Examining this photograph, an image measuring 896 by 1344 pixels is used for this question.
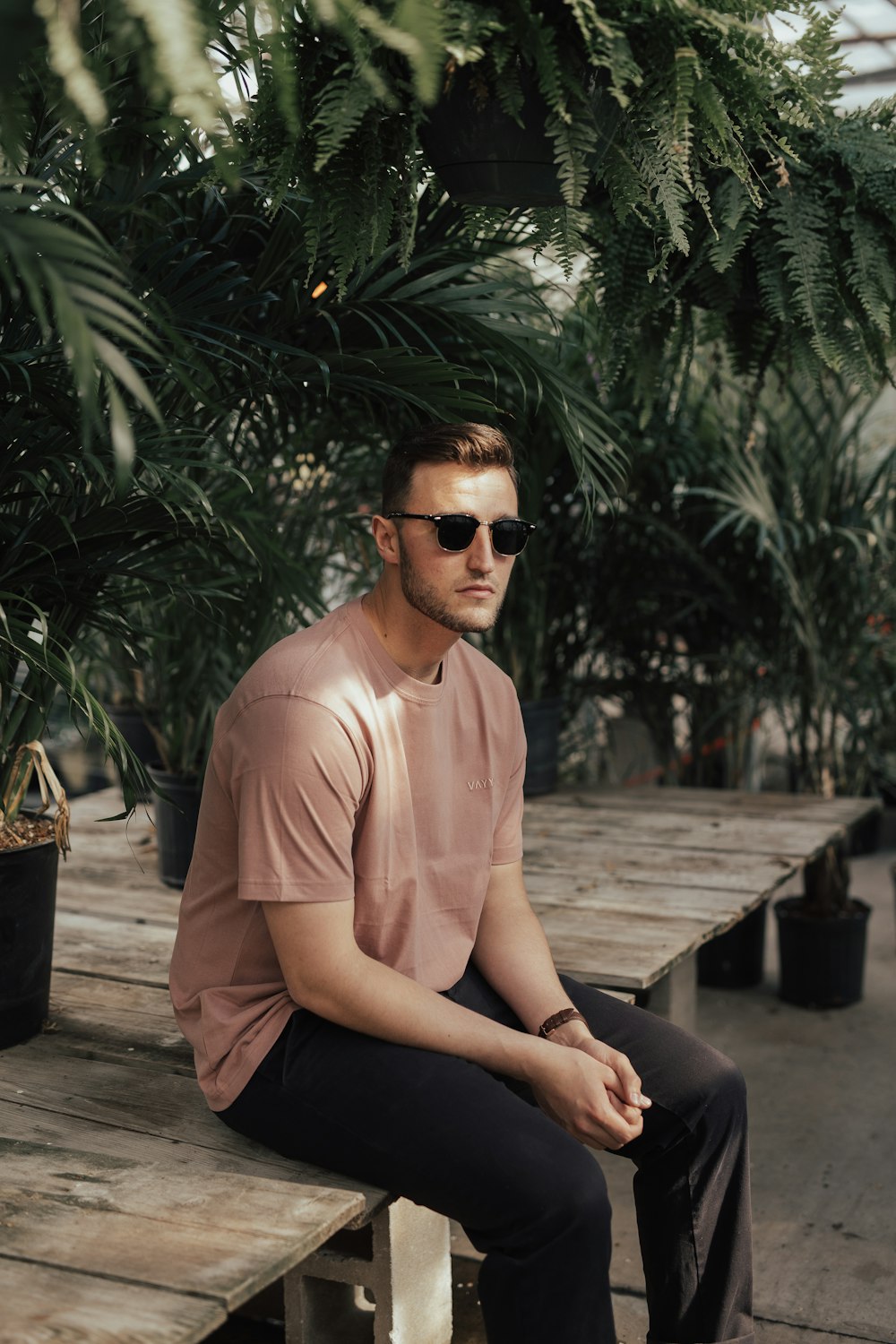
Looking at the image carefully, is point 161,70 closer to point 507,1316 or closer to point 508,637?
point 507,1316

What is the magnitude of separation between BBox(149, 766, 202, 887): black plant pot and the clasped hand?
152 cm

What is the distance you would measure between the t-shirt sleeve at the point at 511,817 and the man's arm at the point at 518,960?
0.8 inches

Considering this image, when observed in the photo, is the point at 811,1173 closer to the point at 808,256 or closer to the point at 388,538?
the point at 388,538

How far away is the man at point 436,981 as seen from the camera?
1.67 metres

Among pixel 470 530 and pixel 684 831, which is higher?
pixel 470 530

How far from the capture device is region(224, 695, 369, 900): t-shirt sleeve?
1735 mm

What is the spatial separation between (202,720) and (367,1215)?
5.71 feet

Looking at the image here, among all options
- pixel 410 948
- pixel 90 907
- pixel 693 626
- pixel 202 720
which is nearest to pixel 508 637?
pixel 693 626

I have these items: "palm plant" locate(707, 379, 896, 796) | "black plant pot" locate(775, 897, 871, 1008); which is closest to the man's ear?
"palm plant" locate(707, 379, 896, 796)

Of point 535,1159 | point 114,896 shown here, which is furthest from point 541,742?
point 535,1159

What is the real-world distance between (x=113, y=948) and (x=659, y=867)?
4.40ft

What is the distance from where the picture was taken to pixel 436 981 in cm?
198

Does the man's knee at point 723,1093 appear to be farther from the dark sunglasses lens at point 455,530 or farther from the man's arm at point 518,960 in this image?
the dark sunglasses lens at point 455,530

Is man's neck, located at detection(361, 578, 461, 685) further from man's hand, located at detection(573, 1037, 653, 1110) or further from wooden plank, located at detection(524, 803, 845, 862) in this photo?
wooden plank, located at detection(524, 803, 845, 862)
